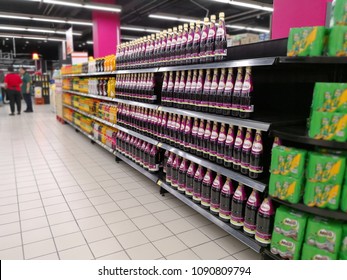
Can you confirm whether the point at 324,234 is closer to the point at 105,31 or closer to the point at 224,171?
the point at 224,171

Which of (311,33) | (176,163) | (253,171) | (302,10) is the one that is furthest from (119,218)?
(302,10)

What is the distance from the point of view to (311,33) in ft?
6.15

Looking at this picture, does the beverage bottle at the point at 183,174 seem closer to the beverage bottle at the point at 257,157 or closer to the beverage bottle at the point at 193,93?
the beverage bottle at the point at 193,93

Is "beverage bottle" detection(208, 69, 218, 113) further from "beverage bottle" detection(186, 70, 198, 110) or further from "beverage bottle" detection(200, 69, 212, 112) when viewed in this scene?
"beverage bottle" detection(186, 70, 198, 110)

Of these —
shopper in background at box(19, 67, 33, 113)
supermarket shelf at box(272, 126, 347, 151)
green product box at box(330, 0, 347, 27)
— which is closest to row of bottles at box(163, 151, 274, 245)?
supermarket shelf at box(272, 126, 347, 151)

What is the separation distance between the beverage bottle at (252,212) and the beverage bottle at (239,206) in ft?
0.32

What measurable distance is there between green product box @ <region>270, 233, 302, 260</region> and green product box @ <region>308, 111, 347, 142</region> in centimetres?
75

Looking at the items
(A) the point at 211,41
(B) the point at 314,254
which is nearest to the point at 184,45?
(A) the point at 211,41

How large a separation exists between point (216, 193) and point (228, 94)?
0.94m

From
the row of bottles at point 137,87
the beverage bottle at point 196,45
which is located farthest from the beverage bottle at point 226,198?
the row of bottles at point 137,87

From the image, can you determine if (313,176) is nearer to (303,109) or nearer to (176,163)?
(303,109)

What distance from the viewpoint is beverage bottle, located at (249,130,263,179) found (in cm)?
231

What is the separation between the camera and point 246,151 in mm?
2402
